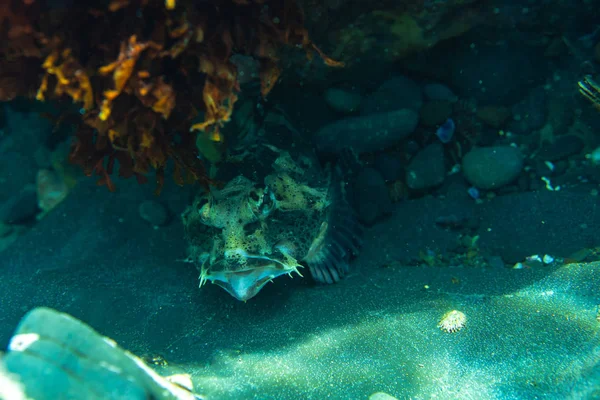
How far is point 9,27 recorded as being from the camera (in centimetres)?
238

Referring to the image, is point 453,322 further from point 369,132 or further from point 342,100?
point 342,100

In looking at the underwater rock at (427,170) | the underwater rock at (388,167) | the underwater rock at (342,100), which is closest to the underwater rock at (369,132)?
the underwater rock at (388,167)

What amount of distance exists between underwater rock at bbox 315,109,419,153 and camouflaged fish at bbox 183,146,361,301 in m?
0.86

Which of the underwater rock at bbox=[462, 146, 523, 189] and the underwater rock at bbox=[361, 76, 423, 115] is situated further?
the underwater rock at bbox=[361, 76, 423, 115]

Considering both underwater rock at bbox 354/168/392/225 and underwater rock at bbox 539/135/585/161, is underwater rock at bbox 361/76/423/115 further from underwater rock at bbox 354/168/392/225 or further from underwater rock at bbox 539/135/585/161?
underwater rock at bbox 539/135/585/161

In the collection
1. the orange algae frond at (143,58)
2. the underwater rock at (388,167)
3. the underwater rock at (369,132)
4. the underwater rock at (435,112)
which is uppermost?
the orange algae frond at (143,58)

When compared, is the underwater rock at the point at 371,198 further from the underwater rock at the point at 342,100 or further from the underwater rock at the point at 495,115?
the underwater rock at the point at 495,115

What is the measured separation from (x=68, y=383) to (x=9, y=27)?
7.55 ft

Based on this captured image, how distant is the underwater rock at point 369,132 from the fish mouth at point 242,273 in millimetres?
2187

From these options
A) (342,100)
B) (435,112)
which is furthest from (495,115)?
(342,100)

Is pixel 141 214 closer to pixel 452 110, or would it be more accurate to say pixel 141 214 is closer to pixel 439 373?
pixel 439 373

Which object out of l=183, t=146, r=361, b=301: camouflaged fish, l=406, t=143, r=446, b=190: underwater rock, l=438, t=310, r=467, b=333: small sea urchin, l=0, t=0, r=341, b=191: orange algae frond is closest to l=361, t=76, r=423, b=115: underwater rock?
l=406, t=143, r=446, b=190: underwater rock

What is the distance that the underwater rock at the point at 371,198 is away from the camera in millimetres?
4453

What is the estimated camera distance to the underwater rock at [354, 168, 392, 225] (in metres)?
4.45
